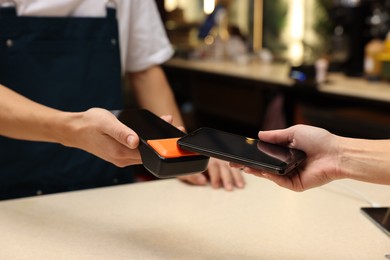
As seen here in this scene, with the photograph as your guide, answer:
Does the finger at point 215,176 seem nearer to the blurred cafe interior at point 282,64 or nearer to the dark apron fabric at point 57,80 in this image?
the dark apron fabric at point 57,80

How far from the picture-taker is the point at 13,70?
1.23 m

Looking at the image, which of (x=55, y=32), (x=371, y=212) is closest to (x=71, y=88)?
(x=55, y=32)

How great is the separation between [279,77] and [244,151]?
1755 mm

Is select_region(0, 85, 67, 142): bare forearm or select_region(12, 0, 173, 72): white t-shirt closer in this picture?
select_region(0, 85, 67, 142): bare forearm

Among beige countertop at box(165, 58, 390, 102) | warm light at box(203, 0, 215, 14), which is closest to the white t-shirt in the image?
beige countertop at box(165, 58, 390, 102)

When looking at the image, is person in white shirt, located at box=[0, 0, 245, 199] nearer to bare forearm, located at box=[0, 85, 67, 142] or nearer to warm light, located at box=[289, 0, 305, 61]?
bare forearm, located at box=[0, 85, 67, 142]

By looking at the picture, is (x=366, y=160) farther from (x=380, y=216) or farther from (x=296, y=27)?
(x=296, y=27)

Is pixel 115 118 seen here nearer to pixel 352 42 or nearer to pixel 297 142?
pixel 297 142

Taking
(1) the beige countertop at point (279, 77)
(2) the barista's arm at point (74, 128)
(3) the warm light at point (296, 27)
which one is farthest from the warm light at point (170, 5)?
(2) the barista's arm at point (74, 128)

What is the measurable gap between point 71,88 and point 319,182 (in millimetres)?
712

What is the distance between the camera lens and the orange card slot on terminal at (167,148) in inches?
30.3

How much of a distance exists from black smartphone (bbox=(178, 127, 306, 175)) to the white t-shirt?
61cm

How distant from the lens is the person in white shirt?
0.86 metres

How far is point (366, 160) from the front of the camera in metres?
0.81
